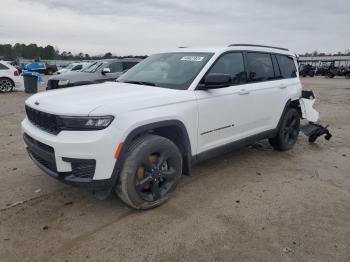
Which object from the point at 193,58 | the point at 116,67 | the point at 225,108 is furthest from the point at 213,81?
the point at 116,67

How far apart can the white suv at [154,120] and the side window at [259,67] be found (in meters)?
0.02

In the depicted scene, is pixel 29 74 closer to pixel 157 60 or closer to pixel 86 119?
pixel 157 60

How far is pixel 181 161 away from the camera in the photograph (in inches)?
148

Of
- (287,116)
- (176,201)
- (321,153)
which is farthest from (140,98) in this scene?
(321,153)

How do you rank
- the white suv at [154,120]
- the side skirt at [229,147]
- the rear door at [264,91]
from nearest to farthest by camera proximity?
the white suv at [154,120] → the side skirt at [229,147] → the rear door at [264,91]

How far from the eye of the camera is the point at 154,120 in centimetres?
333

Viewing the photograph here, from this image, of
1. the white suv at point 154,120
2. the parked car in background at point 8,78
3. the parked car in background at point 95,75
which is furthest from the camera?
the parked car in background at point 8,78

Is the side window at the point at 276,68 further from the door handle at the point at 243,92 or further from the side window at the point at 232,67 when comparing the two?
the door handle at the point at 243,92

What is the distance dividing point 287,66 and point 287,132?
1210 millimetres

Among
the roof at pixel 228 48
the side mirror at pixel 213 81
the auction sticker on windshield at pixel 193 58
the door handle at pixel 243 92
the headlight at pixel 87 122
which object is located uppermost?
the roof at pixel 228 48

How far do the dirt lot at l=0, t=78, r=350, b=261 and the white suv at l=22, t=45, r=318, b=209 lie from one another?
1.19 ft

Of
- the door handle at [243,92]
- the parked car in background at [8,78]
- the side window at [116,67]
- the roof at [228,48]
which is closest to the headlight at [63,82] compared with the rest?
the side window at [116,67]

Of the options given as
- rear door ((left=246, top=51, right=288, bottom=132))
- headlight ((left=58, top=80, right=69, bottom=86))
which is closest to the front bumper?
rear door ((left=246, top=51, right=288, bottom=132))

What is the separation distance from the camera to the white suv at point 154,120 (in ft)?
9.87
